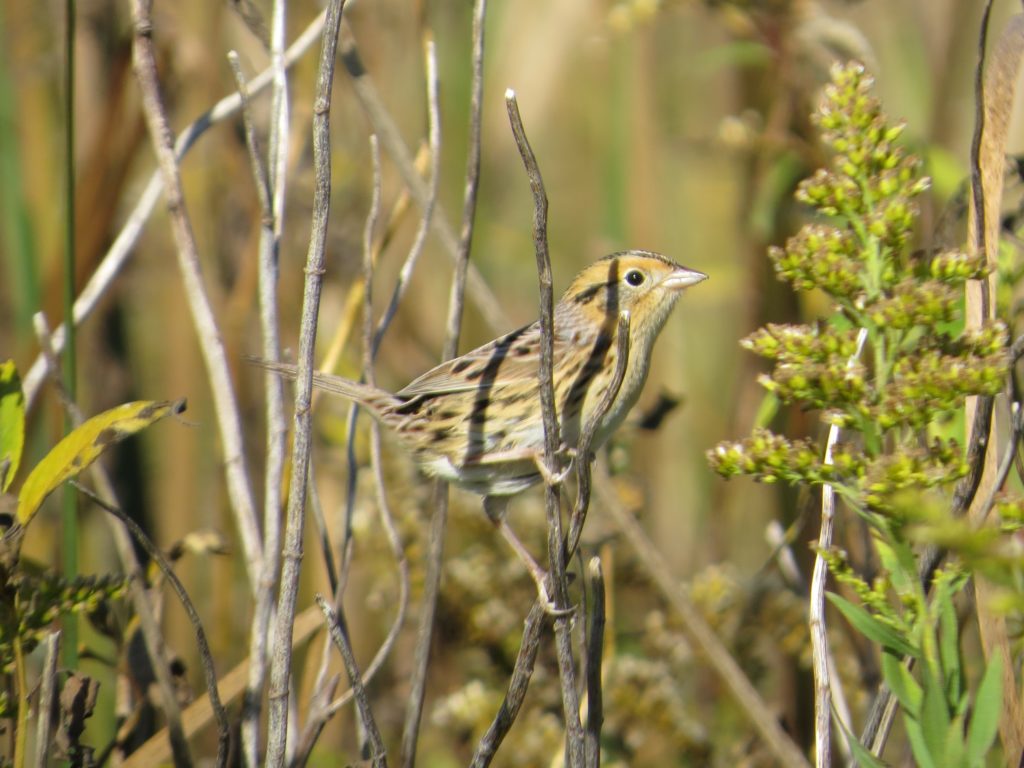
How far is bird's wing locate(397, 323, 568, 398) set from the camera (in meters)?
1.86

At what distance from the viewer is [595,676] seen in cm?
132

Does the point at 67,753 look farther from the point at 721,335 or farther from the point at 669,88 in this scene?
the point at 669,88

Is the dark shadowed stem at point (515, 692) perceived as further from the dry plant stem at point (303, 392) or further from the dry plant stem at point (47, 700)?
the dry plant stem at point (47, 700)

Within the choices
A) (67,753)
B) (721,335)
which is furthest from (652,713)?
(721,335)

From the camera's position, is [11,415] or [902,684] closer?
[902,684]

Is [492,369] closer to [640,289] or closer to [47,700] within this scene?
[640,289]

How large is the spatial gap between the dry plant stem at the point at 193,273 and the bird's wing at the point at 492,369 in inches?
12.0

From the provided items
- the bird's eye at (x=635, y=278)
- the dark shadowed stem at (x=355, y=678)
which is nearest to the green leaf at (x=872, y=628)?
the dark shadowed stem at (x=355, y=678)

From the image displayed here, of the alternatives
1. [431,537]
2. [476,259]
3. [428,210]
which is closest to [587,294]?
[428,210]

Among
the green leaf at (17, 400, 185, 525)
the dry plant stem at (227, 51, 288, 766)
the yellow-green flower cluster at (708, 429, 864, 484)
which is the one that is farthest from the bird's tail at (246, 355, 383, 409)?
the yellow-green flower cluster at (708, 429, 864, 484)

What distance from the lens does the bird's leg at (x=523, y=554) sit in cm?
123

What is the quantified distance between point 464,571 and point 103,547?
3.82 feet

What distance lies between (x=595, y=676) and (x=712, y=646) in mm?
490

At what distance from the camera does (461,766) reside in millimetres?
2328
